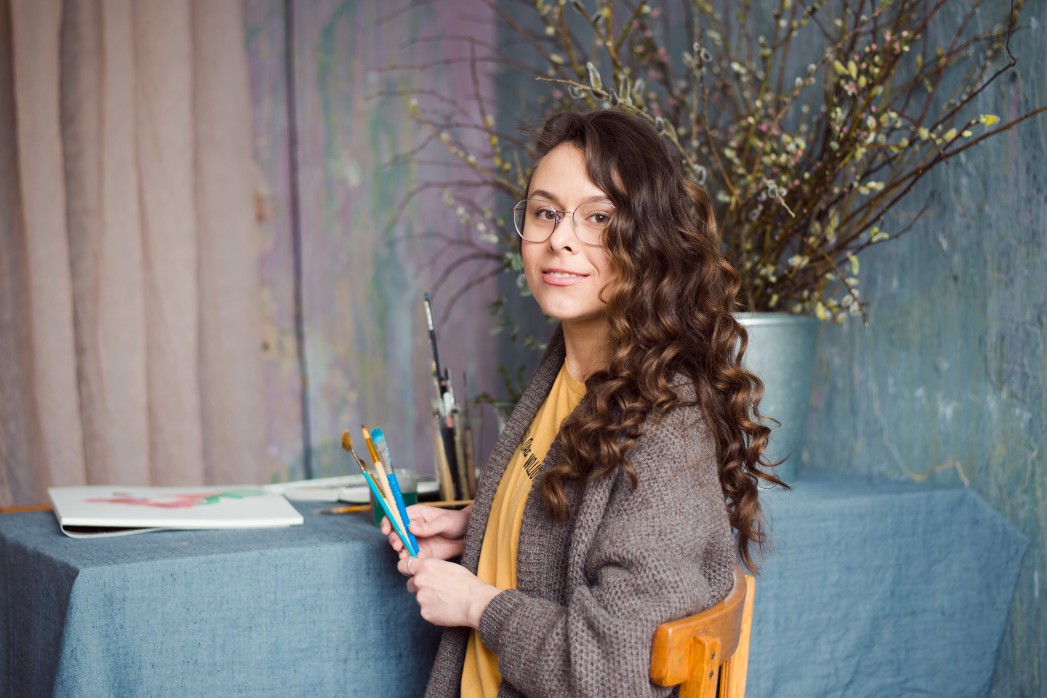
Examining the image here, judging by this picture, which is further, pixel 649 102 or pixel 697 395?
pixel 649 102

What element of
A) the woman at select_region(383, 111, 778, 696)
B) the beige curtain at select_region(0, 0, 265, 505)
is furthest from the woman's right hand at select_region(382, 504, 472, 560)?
the beige curtain at select_region(0, 0, 265, 505)

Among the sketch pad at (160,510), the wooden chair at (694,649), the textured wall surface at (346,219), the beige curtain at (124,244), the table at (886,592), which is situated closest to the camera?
the wooden chair at (694,649)

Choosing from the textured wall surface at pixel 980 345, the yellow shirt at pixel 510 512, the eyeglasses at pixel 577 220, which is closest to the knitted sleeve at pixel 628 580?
the yellow shirt at pixel 510 512

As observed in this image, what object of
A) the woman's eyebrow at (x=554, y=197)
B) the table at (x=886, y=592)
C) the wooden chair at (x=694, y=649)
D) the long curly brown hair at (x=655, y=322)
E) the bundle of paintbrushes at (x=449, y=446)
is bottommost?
the table at (x=886, y=592)

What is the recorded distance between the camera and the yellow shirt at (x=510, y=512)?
41.7 inches

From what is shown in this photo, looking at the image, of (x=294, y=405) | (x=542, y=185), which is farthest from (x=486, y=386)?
(x=542, y=185)

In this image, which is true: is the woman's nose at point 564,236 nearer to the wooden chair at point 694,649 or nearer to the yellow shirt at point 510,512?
the yellow shirt at point 510,512

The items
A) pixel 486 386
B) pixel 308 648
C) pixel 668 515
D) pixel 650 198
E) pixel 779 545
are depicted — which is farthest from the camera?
pixel 486 386

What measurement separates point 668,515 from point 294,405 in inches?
67.0

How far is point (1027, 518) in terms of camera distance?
54.8 inches

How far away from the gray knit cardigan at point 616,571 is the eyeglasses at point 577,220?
0.68 feet

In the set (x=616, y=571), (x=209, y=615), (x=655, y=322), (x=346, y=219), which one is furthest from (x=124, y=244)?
(x=616, y=571)

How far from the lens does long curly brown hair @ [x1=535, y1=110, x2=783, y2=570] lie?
3.20 feet

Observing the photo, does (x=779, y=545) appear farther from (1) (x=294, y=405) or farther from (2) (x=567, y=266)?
(1) (x=294, y=405)
